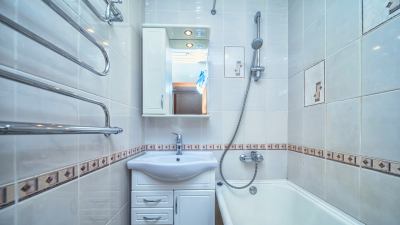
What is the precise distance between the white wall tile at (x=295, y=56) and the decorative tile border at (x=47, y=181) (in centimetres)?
160

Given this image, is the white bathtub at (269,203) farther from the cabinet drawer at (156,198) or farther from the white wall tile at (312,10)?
the white wall tile at (312,10)

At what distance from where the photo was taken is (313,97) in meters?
1.07

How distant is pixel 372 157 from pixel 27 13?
1.47 meters

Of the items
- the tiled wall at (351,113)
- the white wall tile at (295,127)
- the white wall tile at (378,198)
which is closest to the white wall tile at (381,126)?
the tiled wall at (351,113)

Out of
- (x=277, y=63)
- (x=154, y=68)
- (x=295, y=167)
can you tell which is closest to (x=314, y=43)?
(x=277, y=63)

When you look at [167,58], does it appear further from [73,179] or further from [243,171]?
[243,171]

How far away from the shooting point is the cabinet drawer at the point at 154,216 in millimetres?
1006

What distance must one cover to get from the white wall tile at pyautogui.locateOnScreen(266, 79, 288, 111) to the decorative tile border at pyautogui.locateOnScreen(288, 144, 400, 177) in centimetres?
46

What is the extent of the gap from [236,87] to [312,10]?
0.79 meters

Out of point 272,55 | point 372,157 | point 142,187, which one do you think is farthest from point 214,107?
point 372,157

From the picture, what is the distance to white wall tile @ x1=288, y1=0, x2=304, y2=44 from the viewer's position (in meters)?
1.23

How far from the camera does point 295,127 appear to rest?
128cm

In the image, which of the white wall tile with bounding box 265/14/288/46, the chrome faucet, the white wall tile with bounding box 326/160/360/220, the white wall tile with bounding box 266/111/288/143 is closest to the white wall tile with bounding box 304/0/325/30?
the white wall tile with bounding box 265/14/288/46

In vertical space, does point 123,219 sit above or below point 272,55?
below
